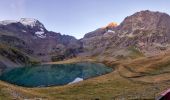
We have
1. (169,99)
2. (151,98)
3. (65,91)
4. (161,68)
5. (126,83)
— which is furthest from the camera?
(161,68)

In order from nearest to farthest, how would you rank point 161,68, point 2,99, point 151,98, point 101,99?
point 2,99 → point 151,98 → point 101,99 → point 161,68

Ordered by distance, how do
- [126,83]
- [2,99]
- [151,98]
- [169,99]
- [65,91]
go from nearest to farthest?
[169,99] → [2,99] → [151,98] → [65,91] → [126,83]

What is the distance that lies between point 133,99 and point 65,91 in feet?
95.4

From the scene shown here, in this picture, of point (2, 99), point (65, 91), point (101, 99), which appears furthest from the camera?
point (65, 91)

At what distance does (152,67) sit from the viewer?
179m

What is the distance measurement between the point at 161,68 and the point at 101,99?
325 feet

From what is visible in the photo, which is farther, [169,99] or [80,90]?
[80,90]

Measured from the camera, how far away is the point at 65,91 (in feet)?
333

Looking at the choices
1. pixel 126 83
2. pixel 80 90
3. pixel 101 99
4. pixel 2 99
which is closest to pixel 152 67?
pixel 126 83

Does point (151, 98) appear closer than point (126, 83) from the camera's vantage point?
Yes

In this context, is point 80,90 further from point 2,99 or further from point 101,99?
point 2,99

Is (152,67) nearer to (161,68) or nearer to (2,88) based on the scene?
(161,68)

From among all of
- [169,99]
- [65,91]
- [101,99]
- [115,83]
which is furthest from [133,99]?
[115,83]

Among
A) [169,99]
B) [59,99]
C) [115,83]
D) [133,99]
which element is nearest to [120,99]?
[133,99]
